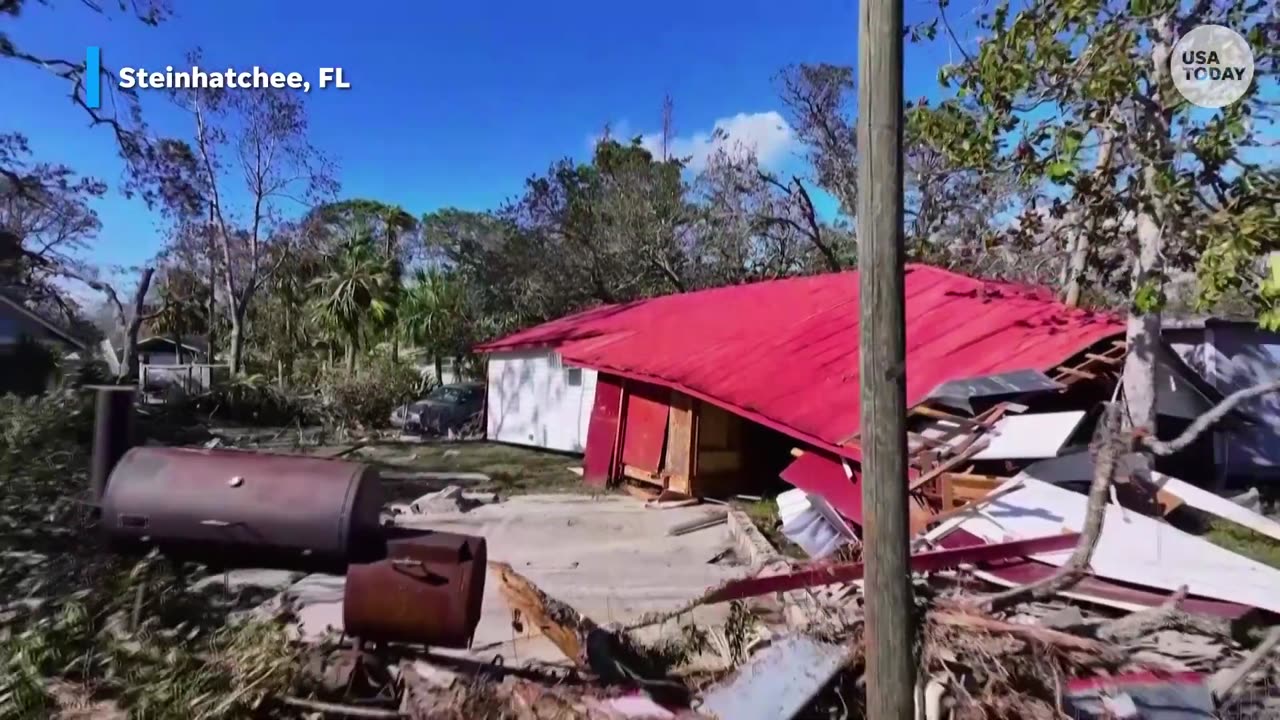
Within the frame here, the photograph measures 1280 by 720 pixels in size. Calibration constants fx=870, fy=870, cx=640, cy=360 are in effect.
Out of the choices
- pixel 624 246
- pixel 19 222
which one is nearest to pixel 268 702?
pixel 624 246

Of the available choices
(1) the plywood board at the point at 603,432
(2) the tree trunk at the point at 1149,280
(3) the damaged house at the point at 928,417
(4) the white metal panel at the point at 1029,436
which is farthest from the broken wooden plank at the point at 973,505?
(1) the plywood board at the point at 603,432

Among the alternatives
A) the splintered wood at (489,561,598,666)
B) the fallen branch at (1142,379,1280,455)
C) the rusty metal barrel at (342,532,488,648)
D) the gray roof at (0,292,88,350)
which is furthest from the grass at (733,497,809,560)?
the gray roof at (0,292,88,350)

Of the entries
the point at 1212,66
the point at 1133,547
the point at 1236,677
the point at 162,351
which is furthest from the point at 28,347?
the point at 162,351

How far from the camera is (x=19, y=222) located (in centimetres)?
2672

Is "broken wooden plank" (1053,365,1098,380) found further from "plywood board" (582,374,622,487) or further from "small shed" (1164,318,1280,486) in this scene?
"plywood board" (582,374,622,487)

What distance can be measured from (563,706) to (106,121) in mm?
16026

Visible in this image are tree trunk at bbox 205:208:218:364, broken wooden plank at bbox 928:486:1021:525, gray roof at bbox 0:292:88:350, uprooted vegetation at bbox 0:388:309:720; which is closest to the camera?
uprooted vegetation at bbox 0:388:309:720

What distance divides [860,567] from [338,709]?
2.90 m

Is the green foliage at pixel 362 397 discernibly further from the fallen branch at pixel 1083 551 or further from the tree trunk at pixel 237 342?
the fallen branch at pixel 1083 551

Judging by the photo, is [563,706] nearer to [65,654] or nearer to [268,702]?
[268,702]

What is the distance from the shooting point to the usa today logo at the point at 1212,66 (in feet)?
24.3

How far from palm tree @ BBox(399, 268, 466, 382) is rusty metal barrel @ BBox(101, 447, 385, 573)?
27.1 meters

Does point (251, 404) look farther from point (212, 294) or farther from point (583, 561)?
point (583, 561)

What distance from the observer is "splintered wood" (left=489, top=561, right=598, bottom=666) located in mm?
5066
